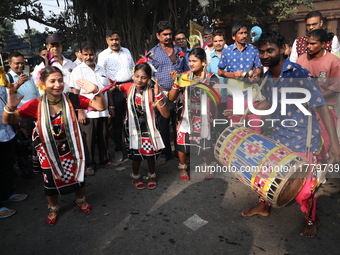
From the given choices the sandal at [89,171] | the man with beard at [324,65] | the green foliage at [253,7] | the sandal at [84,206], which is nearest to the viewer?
the sandal at [84,206]

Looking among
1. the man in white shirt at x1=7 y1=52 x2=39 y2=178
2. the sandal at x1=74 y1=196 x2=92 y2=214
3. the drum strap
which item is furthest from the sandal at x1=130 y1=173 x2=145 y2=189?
the drum strap

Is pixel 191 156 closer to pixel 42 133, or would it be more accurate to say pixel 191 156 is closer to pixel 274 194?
pixel 274 194

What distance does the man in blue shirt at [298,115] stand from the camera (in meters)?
2.21

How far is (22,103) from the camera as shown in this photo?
3811 millimetres

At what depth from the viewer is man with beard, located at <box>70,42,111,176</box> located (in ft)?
11.9

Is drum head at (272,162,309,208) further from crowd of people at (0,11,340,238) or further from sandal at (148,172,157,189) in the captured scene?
sandal at (148,172,157,189)

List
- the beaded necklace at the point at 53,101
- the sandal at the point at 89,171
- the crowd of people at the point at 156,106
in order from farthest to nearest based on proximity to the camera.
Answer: the sandal at the point at 89,171 < the beaded necklace at the point at 53,101 < the crowd of people at the point at 156,106

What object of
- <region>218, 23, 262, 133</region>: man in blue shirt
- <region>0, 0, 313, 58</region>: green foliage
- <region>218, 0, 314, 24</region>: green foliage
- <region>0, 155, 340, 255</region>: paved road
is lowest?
<region>0, 155, 340, 255</region>: paved road

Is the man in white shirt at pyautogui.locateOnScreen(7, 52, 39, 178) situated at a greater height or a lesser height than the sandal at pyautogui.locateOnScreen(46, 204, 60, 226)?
greater

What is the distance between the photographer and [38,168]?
9.73 feet

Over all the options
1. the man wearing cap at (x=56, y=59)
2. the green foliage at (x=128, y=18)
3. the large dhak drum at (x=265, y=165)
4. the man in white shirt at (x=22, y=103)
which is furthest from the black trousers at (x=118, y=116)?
the green foliage at (x=128, y=18)

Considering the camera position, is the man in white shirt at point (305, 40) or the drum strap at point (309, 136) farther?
the man in white shirt at point (305, 40)

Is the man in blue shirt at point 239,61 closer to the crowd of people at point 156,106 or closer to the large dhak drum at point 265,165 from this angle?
the crowd of people at point 156,106

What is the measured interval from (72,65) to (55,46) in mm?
345
